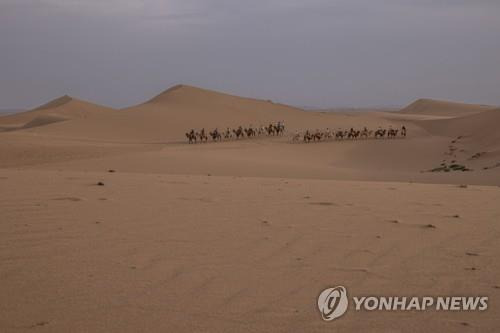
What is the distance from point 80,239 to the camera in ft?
16.1

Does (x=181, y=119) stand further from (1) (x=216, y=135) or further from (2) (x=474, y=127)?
(2) (x=474, y=127)

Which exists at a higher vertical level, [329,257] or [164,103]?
[164,103]

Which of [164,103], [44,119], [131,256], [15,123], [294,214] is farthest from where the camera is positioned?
[15,123]

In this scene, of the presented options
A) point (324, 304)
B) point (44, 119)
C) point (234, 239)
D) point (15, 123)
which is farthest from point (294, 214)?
point (15, 123)

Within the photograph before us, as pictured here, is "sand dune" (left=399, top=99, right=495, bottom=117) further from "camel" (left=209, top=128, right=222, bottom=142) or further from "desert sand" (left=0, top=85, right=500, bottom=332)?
"desert sand" (left=0, top=85, right=500, bottom=332)

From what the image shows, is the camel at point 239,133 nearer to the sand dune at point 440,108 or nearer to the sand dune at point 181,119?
the sand dune at point 181,119

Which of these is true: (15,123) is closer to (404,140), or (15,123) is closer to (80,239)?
(404,140)

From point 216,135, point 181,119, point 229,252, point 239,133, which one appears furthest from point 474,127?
point 229,252

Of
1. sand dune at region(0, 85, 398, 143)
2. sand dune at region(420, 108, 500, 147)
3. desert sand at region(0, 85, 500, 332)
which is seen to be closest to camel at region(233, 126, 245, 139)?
sand dune at region(0, 85, 398, 143)

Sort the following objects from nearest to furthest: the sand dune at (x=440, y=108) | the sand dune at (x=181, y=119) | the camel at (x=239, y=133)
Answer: the camel at (x=239, y=133) < the sand dune at (x=181, y=119) < the sand dune at (x=440, y=108)

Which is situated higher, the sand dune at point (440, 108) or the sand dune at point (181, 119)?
the sand dune at point (440, 108)

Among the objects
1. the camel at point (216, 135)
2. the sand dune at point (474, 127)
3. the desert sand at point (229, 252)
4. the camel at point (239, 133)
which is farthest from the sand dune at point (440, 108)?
the desert sand at point (229, 252)

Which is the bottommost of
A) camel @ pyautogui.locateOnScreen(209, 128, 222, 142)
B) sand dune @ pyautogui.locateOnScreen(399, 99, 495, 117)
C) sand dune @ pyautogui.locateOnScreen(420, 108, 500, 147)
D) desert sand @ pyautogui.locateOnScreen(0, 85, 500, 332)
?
desert sand @ pyautogui.locateOnScreen(0, 85, 500, 332)

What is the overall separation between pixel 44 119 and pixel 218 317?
2478 inches
